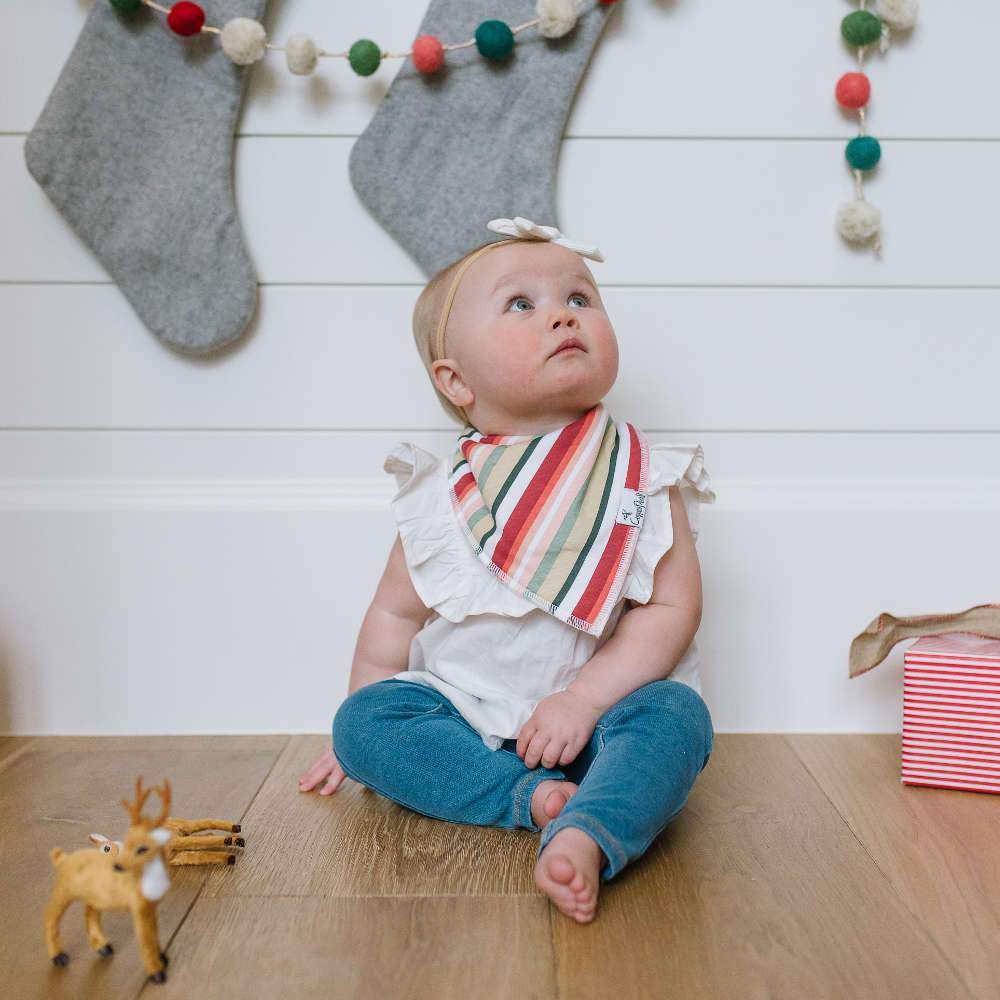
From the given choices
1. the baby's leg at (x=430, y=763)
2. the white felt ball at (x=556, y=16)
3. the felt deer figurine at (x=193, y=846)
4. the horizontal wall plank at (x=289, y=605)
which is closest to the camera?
the felt deer figurine at (x=193, y=846)

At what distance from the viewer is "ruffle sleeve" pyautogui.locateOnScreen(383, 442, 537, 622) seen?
45.8 inches

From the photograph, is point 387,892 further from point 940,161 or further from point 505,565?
point 940,161

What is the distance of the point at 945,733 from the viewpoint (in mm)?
1164

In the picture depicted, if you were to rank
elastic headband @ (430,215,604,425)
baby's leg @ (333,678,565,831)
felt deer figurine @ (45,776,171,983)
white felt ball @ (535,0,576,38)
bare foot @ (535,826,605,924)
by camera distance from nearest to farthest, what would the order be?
felt deer figurine @ (45,776,171,983), bare foot @ (535,826,605,924), baby's leg @ (333,678,565,831), elastic headband @ (430,215,604,425), white felt ball @ (535,0,576,38)

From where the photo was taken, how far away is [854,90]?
1338 mm

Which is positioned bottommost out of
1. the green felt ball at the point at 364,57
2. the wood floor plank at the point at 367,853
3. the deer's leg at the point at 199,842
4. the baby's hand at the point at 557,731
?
the wood floor plank at the point at 367,853

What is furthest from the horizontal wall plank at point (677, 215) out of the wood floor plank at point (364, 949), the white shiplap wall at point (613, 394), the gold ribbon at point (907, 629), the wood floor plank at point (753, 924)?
the wood floor plank at point (364, 949)

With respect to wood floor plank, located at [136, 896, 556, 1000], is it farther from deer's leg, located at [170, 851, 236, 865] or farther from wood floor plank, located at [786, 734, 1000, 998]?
wood floor plank, located at [786, 734, 1000, 998]

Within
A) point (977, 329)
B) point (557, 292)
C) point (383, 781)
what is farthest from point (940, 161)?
point (383, 781)

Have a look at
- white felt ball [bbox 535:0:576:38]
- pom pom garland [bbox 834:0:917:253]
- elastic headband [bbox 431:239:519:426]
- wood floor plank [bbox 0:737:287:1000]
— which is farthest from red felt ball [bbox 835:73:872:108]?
wood floor plank [bbox 0:737:287:1000]

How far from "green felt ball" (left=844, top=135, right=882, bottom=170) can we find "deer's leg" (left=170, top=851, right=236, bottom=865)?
3.53 feet

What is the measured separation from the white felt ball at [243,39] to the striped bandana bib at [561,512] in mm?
564

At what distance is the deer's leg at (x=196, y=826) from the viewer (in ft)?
3.10

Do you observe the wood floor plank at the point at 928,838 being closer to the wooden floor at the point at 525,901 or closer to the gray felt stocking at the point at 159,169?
the wooden floor at the point at 525,901
